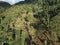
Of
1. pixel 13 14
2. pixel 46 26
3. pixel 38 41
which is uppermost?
pixel 13 14

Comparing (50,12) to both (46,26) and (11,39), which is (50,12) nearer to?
(46,26)

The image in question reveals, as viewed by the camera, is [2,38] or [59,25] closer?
[2,38]

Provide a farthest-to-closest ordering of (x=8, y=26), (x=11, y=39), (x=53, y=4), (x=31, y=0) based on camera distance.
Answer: (x=31, y=0) → (x=53, y=4) → (x=8, y=26) → (x=11, y=39)

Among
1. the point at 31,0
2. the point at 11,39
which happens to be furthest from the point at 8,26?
the point at 31,0

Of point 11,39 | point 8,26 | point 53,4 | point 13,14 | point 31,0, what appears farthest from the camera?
point 31,0

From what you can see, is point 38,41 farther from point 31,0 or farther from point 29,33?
point 31,0

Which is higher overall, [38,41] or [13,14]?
[13,14]
